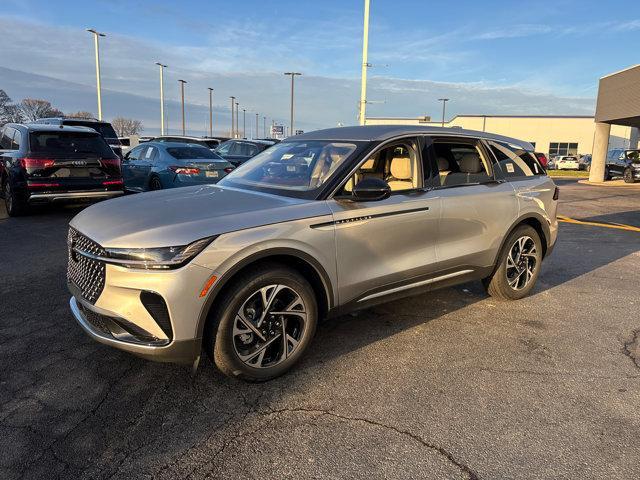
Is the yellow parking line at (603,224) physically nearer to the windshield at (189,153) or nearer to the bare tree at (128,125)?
the windshield at (189,153)

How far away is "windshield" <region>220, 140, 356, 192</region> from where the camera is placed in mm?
3881

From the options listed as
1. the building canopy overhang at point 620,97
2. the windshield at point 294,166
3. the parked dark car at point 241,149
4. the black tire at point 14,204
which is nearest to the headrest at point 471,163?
the windshield at point 294,166

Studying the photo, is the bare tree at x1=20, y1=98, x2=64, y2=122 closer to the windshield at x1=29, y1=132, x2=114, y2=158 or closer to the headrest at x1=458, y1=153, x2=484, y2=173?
the windshield at x1=29, y1=132, x2=114, y2=158

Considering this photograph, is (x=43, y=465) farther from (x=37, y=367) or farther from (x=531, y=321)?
(x=531, y=321)

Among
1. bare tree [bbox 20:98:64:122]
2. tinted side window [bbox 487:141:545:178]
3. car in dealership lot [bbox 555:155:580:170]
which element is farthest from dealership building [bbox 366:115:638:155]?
tinted side window [bbox 487:141:545:178]

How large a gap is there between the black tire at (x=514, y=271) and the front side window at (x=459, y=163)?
28.8 inches

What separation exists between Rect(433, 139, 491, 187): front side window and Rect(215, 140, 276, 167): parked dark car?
1118cm

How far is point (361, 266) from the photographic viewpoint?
3658 millimetres

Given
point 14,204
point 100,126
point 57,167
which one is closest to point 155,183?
point 57,167

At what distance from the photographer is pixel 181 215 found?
10.3 feet

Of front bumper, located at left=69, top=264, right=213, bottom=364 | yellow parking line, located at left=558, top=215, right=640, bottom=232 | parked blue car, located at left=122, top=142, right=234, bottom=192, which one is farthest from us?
parked blue car, located at left=122, top=142, right=234, bottom=192

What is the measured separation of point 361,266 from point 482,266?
5.42 ft

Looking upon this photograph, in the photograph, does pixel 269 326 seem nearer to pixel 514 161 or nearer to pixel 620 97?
pixel 514 161

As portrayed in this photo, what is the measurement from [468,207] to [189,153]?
822 centimetres
